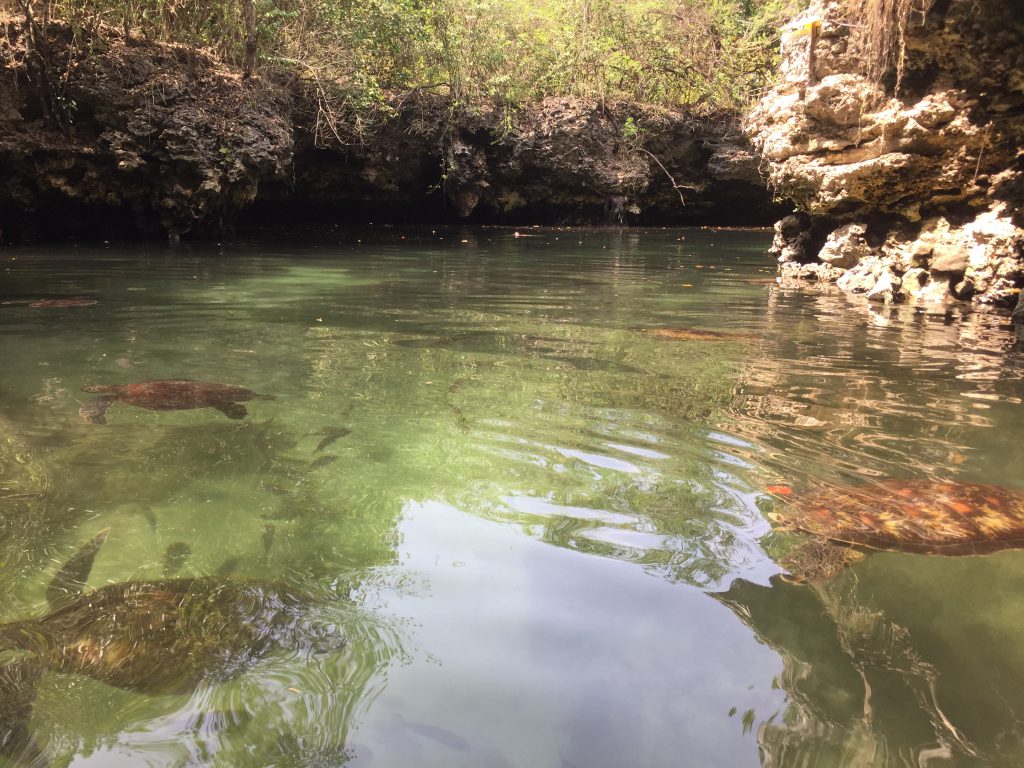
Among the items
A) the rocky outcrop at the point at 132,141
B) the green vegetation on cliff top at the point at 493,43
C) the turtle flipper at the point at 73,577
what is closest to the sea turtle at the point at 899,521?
the turtle flipper at the point at 73,577

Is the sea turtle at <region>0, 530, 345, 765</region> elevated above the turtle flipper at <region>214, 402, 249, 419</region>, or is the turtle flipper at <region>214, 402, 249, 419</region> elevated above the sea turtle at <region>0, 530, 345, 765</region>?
the turtle flipper at <region>214, 402, 249, 419</region>

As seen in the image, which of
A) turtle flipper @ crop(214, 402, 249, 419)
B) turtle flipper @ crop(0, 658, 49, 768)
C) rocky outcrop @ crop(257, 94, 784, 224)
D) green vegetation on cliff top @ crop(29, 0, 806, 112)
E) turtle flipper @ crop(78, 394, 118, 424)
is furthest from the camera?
rocky outcrop @ crop(257, 94, 784, 224)

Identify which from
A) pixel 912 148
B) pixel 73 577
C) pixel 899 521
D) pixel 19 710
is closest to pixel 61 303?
pixel 73 577

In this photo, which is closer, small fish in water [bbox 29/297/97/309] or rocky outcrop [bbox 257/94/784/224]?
small fish in water [bbox 29/297/97/309]

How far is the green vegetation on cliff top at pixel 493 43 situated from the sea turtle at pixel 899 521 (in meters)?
13.5

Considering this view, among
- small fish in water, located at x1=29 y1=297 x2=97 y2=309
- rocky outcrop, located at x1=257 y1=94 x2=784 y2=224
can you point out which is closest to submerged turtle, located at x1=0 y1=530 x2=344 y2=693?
small fish in water, located at x1=29 y1=297 x2=97 y2=309

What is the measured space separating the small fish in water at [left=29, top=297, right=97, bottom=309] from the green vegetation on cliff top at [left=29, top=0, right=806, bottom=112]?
26.1ft

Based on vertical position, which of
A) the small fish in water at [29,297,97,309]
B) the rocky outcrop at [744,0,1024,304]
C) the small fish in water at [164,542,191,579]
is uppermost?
the rocky outcrop at [744,0,1024,304]

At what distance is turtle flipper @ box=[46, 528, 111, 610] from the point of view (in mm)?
2119

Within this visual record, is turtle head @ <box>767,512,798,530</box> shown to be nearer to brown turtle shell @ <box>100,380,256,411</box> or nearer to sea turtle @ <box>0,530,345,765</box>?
sea turtle @ <box>0,530,345,765</box>

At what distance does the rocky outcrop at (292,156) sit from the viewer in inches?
480

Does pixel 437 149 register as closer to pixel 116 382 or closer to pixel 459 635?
pixel 116 382

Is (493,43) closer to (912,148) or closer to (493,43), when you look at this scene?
(493,43)

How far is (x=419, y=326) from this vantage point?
6.32 m
